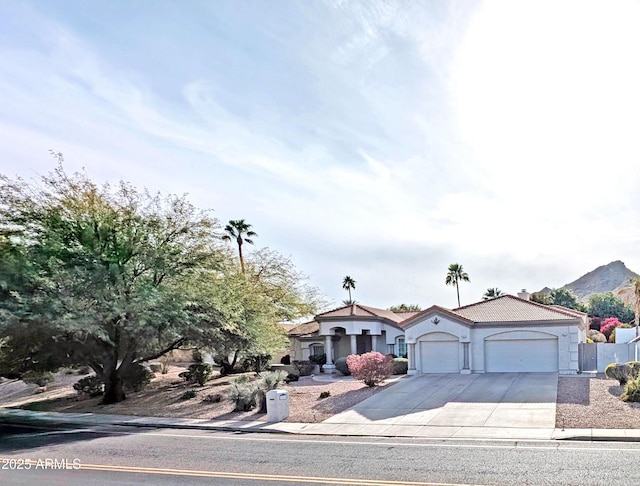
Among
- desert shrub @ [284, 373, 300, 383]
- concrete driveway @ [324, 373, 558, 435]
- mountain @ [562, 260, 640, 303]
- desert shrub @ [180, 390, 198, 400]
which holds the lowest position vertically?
desert shrub @ [284, 373, 300, 383]

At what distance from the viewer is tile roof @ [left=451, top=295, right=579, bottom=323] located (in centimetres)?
2922

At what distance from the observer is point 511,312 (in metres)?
30.8

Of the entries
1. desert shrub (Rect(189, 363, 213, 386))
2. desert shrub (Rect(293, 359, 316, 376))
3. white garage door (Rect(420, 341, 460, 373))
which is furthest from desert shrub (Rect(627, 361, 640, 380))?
desert shrub (Rect(189, 363, 213, 386))

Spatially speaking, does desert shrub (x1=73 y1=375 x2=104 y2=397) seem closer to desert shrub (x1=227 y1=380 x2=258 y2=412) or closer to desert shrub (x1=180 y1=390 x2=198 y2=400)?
desert shrub (x1=180 y1=390 x2=198 y2=400)

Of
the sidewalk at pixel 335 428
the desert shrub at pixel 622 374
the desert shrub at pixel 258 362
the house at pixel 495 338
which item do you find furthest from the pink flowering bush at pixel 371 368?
the desert shrub at pixel 622 374

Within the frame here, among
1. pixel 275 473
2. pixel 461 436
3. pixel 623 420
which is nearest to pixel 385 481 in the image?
pixel 275 473

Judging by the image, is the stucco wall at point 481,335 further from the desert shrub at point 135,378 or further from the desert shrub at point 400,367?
the desert shrub at point 135,378

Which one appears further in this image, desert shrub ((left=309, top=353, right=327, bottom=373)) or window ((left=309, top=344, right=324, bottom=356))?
window ((left=309, top=344, right=324, bottom=356))

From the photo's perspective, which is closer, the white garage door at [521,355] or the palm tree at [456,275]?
the white garage door at [521,355]

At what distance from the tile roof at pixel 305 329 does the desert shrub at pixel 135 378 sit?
Result: 1451 centimetres

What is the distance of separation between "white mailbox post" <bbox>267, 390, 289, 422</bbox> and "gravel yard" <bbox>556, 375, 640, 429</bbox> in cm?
846

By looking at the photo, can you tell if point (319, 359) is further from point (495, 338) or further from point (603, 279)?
point (603, 279)

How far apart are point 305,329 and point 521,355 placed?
57.1ft

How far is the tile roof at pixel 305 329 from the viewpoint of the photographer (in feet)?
133
